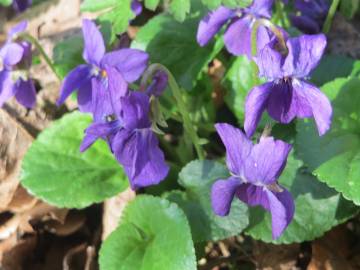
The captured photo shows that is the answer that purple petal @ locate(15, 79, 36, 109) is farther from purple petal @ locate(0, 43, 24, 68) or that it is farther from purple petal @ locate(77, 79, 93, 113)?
purple petal @ locate(77, 79, 93, 113)

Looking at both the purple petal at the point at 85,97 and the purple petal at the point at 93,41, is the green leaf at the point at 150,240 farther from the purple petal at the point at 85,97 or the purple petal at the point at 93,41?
the purple petal at the point at 93,41

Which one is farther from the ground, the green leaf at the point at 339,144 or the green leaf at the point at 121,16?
the green leaf at the point at 121,16

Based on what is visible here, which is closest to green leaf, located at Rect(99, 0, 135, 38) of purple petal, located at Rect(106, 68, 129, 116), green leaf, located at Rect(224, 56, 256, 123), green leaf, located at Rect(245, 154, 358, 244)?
purple petal, located at Rect(106, 68, 129, 116)

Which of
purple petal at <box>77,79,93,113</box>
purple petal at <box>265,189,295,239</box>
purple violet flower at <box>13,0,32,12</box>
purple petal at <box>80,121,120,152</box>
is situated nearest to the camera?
purple petal at <box>265,189,295,239</box>

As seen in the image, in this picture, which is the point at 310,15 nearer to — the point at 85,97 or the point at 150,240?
the point at 85,97

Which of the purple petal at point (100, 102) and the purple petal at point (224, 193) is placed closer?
the purple petal at point (224, 193)

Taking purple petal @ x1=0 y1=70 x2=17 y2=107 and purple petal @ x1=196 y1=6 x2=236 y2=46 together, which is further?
purple petal @ x1=0 y1=70 x2=17 y2=107

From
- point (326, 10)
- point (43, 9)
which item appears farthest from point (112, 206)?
point (43, 9)

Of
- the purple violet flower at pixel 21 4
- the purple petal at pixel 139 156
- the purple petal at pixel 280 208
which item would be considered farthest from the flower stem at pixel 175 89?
the purple violet flower at pixel 21 4
